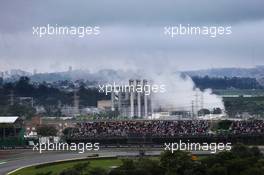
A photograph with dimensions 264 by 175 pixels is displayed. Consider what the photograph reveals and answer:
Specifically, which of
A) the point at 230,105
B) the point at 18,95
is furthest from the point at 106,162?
the point at 18,95

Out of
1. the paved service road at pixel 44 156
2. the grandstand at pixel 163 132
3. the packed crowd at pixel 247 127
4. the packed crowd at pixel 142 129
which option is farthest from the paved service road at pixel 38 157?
the packed crowd at pixel 247 127

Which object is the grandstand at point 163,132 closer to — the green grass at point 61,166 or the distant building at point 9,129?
the distant building at point 9,129

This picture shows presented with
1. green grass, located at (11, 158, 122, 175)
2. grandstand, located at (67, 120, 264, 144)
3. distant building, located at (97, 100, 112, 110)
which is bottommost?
green grass, located at (11, 158, 122, 175)

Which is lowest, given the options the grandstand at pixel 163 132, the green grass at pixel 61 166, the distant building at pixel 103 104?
the green grass at pixel 61 166

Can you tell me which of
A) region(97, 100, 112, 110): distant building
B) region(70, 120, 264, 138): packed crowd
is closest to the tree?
region(70, 120, 264, 138): packed crowd

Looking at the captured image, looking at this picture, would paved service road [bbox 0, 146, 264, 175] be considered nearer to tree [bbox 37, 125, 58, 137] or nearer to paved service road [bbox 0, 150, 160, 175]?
paved service road [bbox 0, 150, 160, 175]

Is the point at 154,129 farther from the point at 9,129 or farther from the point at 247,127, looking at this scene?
the point at 9,129

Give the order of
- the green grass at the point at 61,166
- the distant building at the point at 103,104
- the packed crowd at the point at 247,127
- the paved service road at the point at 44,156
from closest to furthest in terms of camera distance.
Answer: the green grass at the point at 61,166 < the paved service road at the point at 44,156 < the packed crowd at the point at 247,127 < the distant building at the point at 103,104
